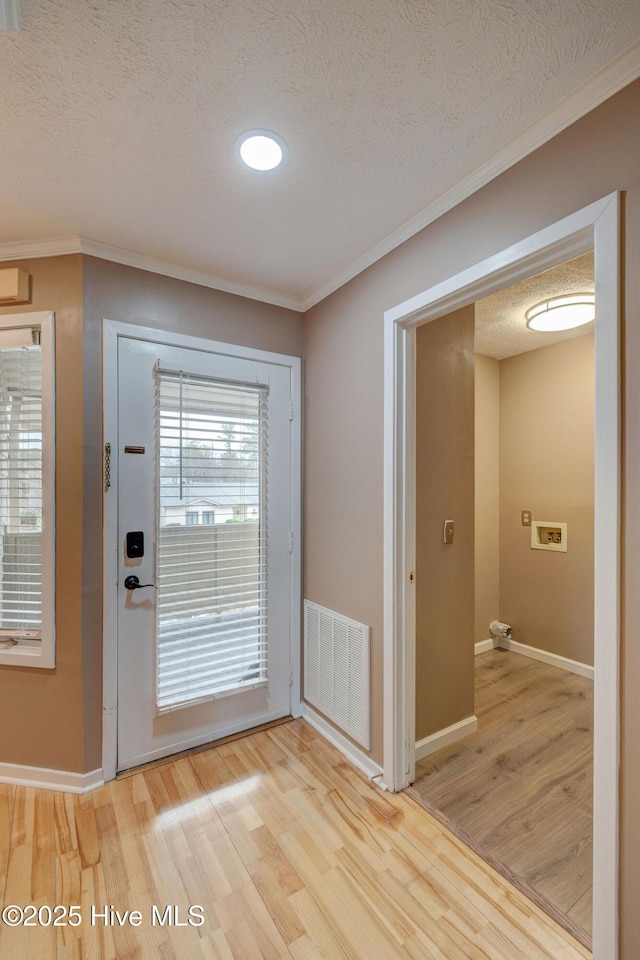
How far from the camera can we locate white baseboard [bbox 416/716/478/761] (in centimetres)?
220

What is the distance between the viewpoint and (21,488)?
6.67ft

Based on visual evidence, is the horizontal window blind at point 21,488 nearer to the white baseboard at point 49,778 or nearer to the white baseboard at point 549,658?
the white baseboard at point 49,778

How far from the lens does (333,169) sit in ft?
4.99

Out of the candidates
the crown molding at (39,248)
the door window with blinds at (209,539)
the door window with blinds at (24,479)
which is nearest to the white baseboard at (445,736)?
the door window with blinds at (209,539)

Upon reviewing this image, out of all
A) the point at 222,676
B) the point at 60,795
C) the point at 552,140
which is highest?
the point at 552,140

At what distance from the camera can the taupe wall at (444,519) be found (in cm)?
220

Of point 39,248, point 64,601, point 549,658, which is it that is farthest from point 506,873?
point 39,248

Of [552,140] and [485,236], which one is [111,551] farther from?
[552,140]

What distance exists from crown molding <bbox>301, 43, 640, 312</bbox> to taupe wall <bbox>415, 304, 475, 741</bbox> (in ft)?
1.64

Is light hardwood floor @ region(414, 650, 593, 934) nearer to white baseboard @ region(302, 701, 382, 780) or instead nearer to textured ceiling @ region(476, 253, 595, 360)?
white baseboard @ region(302, 701, 382, 780)

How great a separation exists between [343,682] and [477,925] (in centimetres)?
102

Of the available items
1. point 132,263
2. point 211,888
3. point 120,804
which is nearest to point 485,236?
point 132,263

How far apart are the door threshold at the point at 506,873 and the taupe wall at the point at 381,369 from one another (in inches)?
9.8

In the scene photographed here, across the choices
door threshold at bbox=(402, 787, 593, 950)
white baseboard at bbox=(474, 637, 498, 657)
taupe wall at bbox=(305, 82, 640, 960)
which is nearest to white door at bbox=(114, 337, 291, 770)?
taupe wall at bbox=(305, 82, 640, 960)
